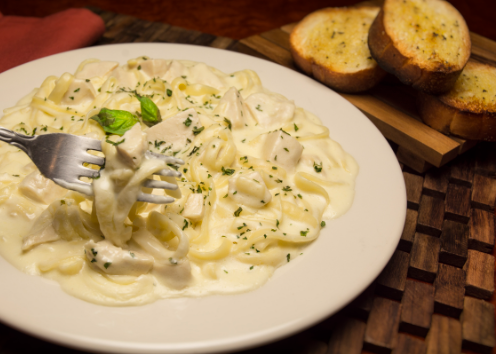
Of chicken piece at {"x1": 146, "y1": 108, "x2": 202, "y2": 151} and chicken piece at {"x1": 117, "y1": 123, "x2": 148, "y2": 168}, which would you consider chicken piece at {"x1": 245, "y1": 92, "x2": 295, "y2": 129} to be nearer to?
chicken piece at {"x1": 146, "y1": 108, "x2": 202, "y2": 151}

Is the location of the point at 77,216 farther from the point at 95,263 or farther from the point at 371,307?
the point at 371,307

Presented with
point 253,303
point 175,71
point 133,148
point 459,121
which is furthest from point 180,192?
point 459,121

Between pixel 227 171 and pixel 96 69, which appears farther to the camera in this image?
pixel 96 69

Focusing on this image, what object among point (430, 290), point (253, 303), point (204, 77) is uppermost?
point (204, 77)

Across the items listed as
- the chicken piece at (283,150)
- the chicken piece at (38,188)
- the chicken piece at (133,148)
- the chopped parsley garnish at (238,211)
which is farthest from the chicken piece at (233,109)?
the chicken piece at (38,188)

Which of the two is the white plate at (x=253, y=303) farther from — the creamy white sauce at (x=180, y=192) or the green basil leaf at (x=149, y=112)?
the green basil leaf at (x=149, y=112)

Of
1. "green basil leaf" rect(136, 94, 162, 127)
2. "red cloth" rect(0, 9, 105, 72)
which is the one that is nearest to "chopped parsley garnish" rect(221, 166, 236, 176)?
"green basil leaf" rect(136, 94, 162, 127)

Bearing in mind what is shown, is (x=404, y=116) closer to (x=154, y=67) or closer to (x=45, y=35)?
(x=154, y=67)

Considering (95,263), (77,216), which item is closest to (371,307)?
(95,263)
